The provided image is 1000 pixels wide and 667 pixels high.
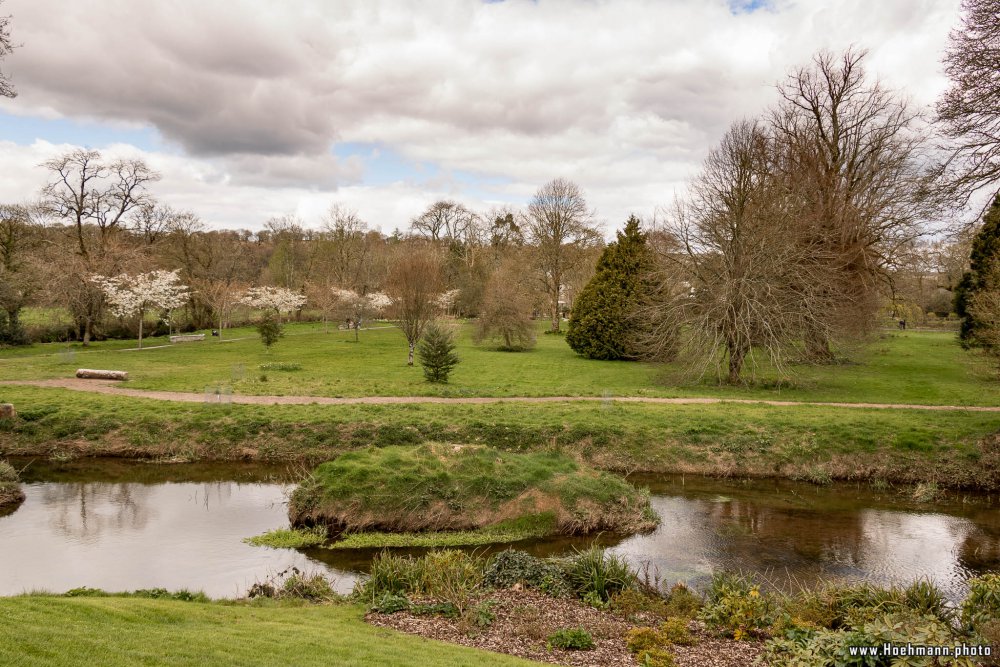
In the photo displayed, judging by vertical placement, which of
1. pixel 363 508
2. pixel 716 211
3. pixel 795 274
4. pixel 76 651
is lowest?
pixel 363 508

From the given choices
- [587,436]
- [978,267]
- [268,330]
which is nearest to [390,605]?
A: [587,436]

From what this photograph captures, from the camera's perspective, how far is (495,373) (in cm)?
2941

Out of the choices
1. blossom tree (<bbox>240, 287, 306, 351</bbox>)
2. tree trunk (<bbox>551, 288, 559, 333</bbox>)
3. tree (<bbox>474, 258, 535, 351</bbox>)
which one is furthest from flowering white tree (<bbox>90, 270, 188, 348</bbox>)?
tree trunk (<bbox>551, 288, 559, 333</bbox>)

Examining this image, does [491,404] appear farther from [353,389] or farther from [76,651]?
[76,651]

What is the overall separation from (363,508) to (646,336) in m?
16.8

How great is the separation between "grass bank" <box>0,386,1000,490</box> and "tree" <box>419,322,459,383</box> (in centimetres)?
521

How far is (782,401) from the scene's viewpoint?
2308 centimetres

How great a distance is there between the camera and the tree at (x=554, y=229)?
177 feet

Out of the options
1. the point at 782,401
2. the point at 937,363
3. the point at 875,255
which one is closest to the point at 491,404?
the point at 782,401

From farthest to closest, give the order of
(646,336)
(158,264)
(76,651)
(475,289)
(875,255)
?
(475,289)
(158,264)
(875,255)
(646,336)
(76,651)

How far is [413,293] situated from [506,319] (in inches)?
371

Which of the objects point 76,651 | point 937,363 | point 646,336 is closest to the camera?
point 76,651

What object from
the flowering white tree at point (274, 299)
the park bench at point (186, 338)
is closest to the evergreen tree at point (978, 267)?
the park bench at point (186, 338)

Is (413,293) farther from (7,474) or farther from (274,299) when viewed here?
(274,299)
